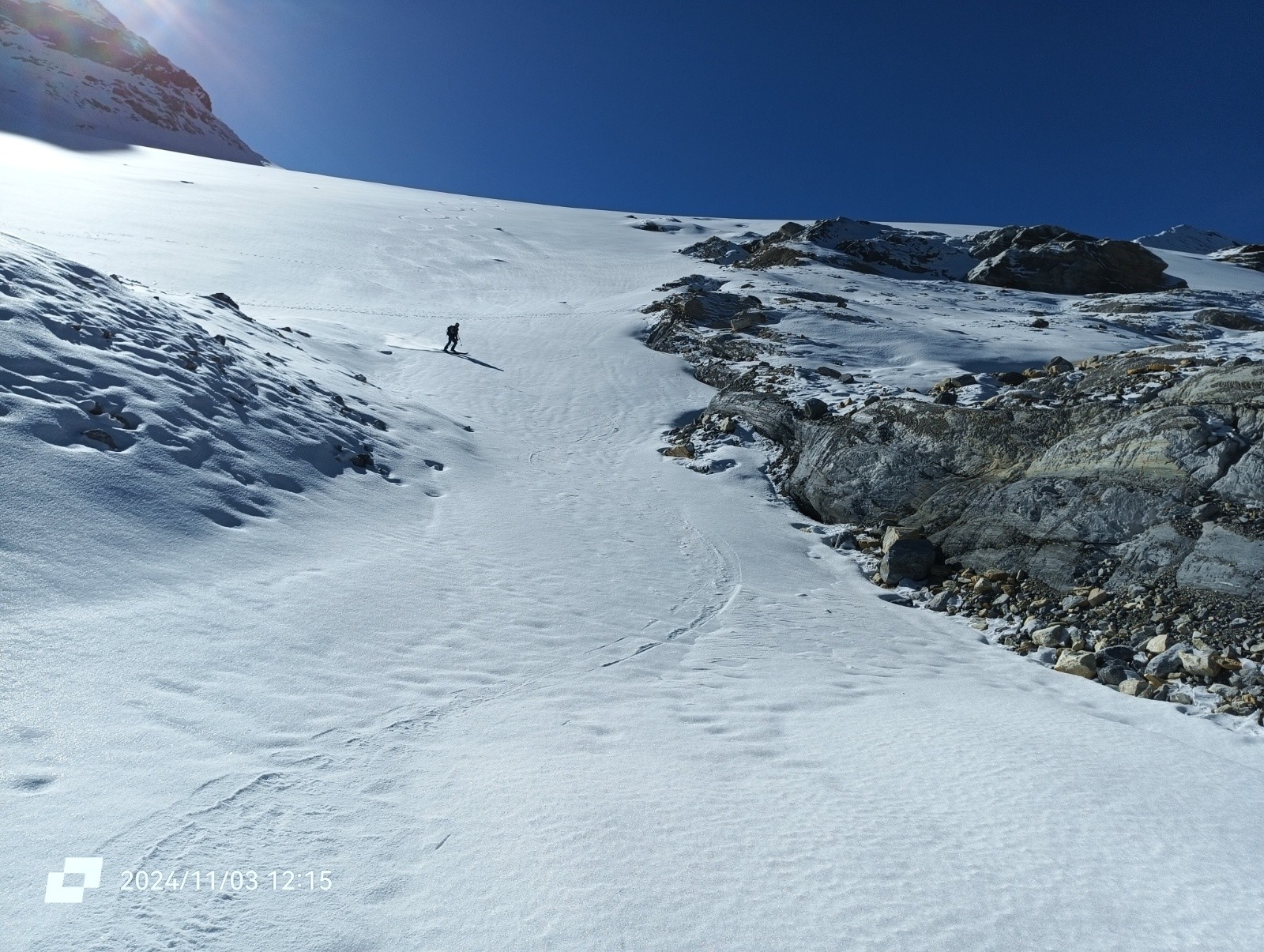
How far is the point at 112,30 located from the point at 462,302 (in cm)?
12943

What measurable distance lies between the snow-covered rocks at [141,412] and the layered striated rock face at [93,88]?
77.3m

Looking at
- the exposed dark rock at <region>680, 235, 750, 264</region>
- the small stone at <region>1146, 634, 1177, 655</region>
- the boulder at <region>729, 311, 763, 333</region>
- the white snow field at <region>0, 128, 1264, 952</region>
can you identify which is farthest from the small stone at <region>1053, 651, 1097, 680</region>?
the exposed dark rock at <region>680, 235, 750, 264</region>

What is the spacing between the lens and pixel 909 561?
30.3ft

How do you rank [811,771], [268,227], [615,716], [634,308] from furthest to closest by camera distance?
[268,227] → [634,308] → [615,716] → [811,771]

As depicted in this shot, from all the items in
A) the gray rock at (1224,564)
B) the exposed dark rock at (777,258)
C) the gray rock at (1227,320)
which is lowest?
the gray rock at (1224,564)

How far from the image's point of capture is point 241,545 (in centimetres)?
649

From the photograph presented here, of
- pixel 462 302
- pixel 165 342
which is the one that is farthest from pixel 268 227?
pixel 165 342

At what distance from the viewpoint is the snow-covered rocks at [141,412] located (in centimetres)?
619

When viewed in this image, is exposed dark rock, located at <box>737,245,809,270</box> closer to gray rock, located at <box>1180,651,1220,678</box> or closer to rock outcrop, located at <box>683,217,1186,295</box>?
rock outcrop, located at <box>683,217,1186,295</box>

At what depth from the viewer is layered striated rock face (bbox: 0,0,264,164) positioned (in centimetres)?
7694

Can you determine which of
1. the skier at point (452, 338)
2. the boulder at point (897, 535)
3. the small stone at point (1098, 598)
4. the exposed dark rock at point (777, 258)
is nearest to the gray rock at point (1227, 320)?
the exposed dark rock at point (777, 258)

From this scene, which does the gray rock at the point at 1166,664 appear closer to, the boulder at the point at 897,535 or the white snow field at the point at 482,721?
the white snow field at the point at 482,721

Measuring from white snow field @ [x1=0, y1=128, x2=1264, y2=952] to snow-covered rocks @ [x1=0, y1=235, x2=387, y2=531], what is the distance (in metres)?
0.05

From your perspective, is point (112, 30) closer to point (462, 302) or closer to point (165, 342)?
point (462, 302)
